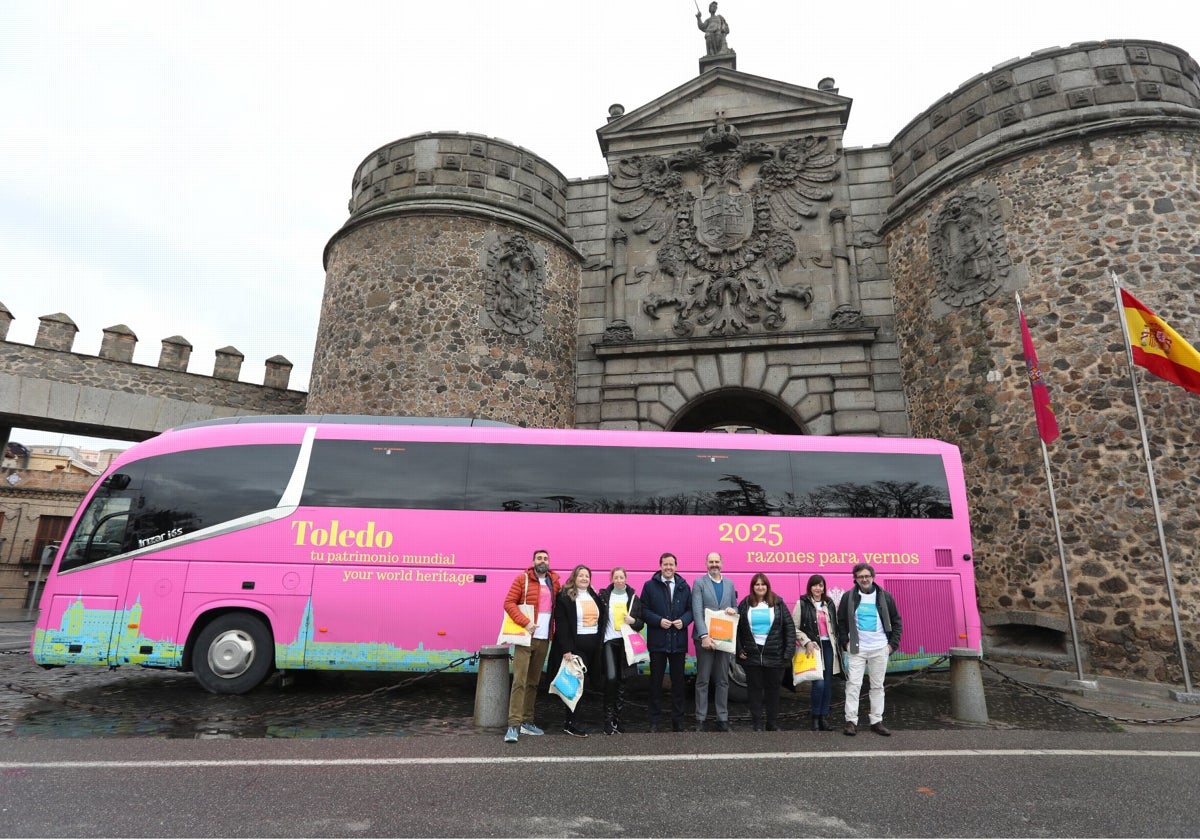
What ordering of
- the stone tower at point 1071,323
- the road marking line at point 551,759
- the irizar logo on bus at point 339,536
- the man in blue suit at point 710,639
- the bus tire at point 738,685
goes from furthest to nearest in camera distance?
the stone tower at point 1071,323 → the bus tire at point 738,685 → the irizar logo on bus at point 339,536 → the man in blue suit at point 710,639 → the road marking line at point 551,759

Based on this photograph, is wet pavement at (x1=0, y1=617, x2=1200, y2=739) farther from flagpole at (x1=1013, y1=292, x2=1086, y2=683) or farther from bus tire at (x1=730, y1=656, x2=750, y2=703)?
flagpole at (x1=1013, y1=292, x2=1086, y2=683)

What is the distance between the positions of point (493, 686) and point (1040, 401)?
8.98 meters

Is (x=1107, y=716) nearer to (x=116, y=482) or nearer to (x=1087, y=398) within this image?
(x=1087, y=398)

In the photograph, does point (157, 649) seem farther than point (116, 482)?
No

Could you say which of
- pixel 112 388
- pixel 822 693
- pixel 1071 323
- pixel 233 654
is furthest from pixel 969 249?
pixel 112 388

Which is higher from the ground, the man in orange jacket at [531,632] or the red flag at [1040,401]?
the red flag at [1040,401]

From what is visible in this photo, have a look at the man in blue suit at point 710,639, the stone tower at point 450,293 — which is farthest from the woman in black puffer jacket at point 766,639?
the stone tower at point 450,293

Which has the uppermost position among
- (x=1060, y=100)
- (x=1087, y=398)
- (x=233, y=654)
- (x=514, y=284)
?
(x=1060, y=100)

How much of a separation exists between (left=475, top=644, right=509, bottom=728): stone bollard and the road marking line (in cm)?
122

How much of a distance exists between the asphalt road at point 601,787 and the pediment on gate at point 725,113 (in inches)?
524

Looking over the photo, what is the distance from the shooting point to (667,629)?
20.3ft

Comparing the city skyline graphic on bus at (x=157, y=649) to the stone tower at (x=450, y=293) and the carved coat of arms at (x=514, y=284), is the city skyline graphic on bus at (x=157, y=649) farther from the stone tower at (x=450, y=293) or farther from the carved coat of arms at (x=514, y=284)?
the carved coat of arms at (x=514, y=284)

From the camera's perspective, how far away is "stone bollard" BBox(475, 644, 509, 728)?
246 inches

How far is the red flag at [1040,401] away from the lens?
954 cm
